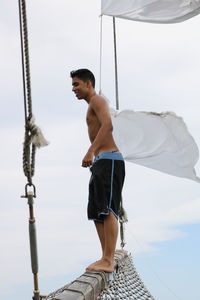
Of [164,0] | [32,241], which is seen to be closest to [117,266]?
[32,241]

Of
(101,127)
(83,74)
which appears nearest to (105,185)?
(101,127)

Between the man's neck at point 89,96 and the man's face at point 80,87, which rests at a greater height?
the man's face at point 80,87

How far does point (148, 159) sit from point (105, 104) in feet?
2.81

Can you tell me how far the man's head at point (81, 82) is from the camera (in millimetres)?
2469

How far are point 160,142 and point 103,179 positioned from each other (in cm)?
95

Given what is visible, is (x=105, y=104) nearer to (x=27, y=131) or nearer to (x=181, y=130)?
(x=27, y=131)

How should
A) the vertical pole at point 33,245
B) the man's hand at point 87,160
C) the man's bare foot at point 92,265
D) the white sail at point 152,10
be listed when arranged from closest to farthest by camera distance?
the vertical pole at point 33,245 → the man's hand at point 87,160 → the man's bare foot at point 92,265 → the white sail at point 152,10

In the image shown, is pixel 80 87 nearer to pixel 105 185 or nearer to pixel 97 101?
pixel 97 101

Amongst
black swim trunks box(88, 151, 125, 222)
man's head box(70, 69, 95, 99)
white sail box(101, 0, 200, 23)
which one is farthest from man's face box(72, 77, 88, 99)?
white sail box(101, 0, 200, 23)

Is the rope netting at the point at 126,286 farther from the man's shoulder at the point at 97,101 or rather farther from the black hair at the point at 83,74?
the black hair at the point at 83,74

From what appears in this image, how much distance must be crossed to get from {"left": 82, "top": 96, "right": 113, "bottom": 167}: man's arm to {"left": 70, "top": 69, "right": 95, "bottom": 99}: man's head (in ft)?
0.31

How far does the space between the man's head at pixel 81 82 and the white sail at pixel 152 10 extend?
94 centimetres

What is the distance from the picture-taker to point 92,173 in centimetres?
237

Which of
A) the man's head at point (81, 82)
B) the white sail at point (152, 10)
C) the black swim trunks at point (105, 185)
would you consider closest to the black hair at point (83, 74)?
the man's head at point (81, 82)
